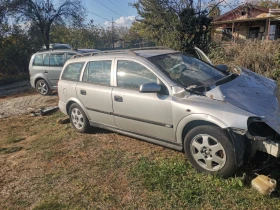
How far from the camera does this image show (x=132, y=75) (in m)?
3.96

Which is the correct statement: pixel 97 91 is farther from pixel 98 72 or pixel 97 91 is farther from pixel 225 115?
pixel 225 115

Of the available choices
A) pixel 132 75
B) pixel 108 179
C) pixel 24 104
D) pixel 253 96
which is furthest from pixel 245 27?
pixel 108 179

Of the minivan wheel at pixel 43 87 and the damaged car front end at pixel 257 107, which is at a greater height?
the damaged car front end at pixel 257 107

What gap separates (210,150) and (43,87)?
808 centimetres

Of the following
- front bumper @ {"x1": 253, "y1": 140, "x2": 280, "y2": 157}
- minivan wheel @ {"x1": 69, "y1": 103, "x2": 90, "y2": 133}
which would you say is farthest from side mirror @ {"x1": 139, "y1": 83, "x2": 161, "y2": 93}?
minivan wheel @ {"x1": 69, "y1": 103, "x2": 90, "y2": 133}

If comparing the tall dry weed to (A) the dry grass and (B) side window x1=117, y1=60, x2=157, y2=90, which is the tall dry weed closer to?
(B) side window x1=117, y1=60, x2=157, y2=90

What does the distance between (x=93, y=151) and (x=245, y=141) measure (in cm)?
258

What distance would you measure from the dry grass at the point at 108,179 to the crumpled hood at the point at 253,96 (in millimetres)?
881

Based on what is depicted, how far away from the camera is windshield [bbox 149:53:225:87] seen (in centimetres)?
366

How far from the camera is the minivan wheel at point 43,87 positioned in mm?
9425

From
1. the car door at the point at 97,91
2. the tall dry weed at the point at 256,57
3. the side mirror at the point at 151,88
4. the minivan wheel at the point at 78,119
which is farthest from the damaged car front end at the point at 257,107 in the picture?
the tall dry weed at the point at 256,57

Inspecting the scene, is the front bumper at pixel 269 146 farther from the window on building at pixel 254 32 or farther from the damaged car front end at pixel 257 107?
the window on building at pixel 254 32

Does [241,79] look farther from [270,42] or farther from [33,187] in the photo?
[270,42]

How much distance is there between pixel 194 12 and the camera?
8898 millimetres
